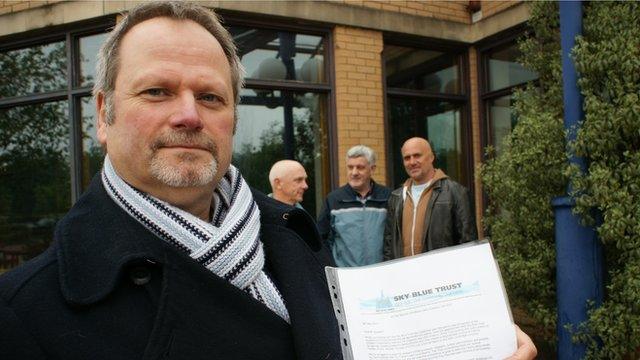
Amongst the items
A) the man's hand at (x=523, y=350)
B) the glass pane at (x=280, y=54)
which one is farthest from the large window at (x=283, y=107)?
the man's hand at (x=523, y=350)

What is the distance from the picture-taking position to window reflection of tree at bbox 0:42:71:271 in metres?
6.10

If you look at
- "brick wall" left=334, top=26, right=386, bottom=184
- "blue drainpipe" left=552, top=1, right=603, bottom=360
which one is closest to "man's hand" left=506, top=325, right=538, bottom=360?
"blue drainpipe" left=552, top=1, right=603, bottom=360

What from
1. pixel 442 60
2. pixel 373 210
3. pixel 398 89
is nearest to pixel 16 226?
pixel 373 210

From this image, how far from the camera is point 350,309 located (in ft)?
4.47

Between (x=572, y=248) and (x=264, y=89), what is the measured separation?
355 cm

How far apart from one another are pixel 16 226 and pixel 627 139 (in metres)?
5.67

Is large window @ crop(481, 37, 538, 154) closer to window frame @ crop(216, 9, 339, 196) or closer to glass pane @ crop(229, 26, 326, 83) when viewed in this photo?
window frame @ crop(216, 9, 339, 196)

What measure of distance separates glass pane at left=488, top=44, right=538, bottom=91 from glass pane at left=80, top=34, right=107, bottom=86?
4481 millimetres

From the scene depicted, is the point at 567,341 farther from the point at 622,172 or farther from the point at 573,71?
the point at 573,71

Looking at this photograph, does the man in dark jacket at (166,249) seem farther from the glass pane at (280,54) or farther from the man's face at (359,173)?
the glass pane at (280,54)

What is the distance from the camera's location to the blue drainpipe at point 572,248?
12.4 feet

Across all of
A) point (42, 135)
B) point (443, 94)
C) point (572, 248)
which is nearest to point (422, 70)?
point (443, 94)

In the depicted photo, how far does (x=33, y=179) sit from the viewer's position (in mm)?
6148

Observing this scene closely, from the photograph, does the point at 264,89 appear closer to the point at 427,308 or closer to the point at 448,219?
the point at 448,219
